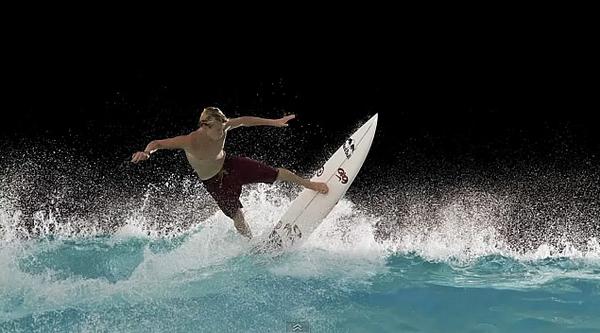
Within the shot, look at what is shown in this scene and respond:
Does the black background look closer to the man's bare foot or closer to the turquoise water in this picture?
the turquoise water

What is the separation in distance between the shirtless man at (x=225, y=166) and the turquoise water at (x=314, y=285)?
35 centimetres

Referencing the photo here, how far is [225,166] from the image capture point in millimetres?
4645

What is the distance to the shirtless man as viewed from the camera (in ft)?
13.9

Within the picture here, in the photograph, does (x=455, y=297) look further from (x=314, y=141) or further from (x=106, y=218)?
(x=106, y=218)

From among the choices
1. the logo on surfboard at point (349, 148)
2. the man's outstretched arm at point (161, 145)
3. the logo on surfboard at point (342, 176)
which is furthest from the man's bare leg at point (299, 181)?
the man's outstretched arm at point (161, 145)

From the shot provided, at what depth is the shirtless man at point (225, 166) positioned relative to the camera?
13.9 ft

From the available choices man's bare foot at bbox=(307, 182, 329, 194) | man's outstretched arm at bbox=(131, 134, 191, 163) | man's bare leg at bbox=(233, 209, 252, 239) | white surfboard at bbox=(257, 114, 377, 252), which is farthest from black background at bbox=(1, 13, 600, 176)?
man's outstretched arm at bbox=(131, 134, 191, 163)

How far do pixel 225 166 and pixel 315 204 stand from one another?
70 cm

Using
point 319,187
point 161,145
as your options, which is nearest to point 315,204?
point 319,187

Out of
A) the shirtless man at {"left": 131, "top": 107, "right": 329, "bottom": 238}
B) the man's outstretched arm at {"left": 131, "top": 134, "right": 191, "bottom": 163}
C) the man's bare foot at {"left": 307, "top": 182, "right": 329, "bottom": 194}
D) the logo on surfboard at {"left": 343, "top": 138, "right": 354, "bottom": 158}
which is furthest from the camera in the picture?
the logo on surfboard at {"left": 343, "top": 138, "right": 354, "bottom": 158}

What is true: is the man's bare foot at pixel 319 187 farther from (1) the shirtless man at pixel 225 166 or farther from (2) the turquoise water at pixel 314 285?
(2) the turquoise water at pixel 314 285

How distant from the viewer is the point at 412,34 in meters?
7.85

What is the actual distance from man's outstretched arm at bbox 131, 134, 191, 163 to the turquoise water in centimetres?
77

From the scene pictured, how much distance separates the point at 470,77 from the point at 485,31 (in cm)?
54
